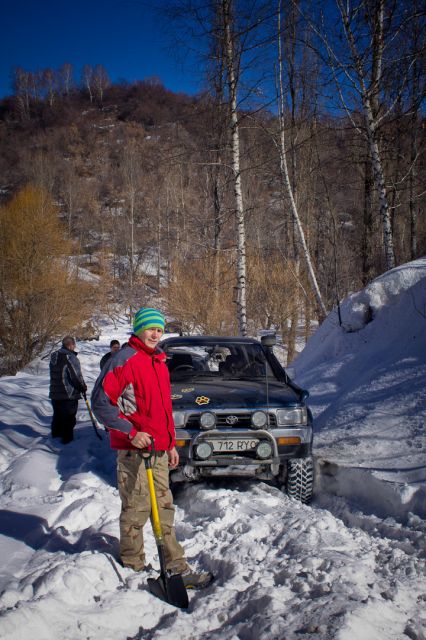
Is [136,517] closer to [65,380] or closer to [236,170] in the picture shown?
[65,380]

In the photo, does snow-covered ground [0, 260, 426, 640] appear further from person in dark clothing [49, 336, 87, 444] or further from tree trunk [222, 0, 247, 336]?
tree trunk [222, 0, 247, 336]

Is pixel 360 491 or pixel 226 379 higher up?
pixel 226 379

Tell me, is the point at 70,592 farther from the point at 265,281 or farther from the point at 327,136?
the point at 265,281

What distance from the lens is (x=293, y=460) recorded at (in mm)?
4293

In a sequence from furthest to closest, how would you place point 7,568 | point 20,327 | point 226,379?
point 20,327
point 226,379
point 7,568

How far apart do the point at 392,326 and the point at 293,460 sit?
438 centimetres

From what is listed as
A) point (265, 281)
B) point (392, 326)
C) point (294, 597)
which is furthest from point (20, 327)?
point (294, 597)

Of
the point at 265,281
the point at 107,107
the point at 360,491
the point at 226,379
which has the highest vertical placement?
the point at 107,107

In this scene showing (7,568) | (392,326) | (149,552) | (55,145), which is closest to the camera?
(7,568)

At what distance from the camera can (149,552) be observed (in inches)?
125

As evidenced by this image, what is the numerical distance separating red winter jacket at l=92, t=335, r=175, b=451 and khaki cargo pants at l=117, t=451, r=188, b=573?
0.14 meters

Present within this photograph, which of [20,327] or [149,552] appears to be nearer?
[149,552]

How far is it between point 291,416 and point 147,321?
2134mm

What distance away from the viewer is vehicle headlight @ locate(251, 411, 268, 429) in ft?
13.7
